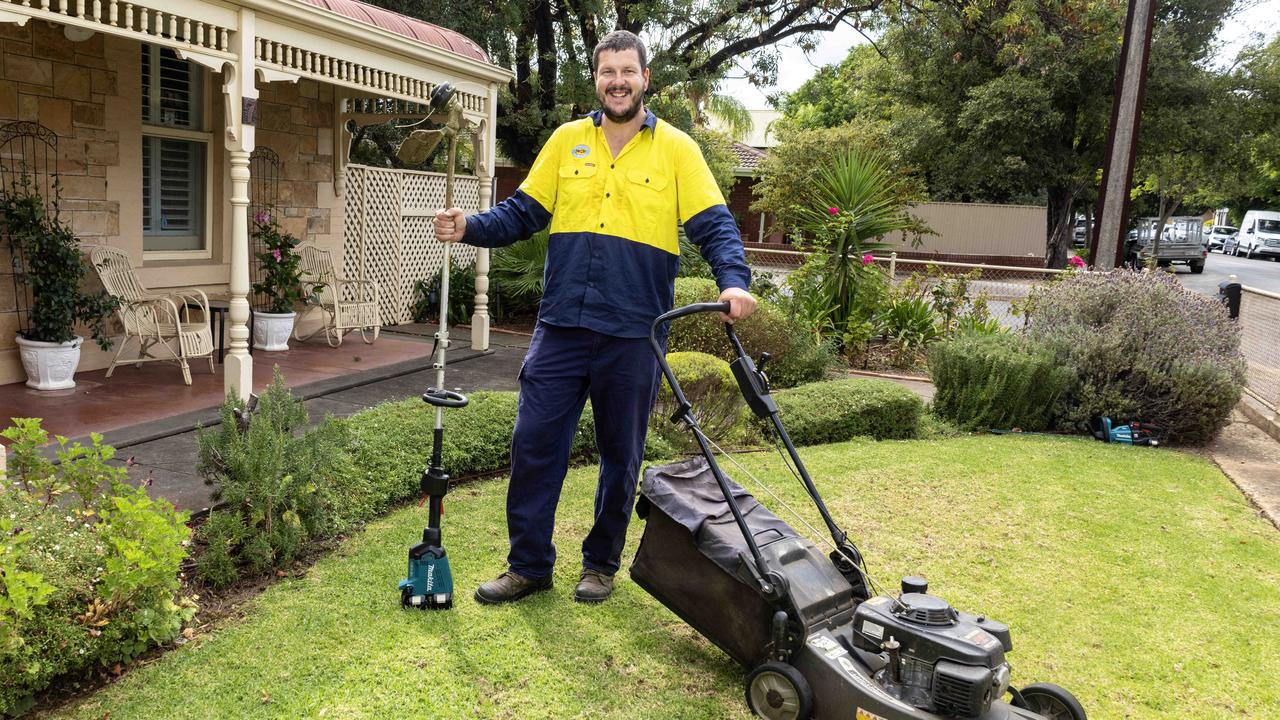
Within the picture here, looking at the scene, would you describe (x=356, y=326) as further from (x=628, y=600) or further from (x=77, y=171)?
(x=628, y=600)

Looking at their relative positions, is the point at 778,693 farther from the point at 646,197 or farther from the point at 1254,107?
the point at 1254,107

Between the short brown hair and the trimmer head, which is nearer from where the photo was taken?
the short brown hair

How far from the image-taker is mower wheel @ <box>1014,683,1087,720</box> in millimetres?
3098

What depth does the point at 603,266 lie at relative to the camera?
3.87 m

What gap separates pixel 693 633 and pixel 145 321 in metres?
5.52

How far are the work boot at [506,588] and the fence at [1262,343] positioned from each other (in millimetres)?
7592

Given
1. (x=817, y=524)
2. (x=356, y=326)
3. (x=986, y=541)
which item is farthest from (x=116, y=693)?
(x=356, y=326)

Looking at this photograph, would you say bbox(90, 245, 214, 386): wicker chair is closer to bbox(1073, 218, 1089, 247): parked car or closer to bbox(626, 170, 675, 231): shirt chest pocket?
bbox(626, 170, 675, 231): shirt chest pocket

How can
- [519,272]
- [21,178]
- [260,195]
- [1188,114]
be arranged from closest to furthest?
[21,178] < [260,195] < [519,272] < [1188,114]

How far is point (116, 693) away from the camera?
10.6ft

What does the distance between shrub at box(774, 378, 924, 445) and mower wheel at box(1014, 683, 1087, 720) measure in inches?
168

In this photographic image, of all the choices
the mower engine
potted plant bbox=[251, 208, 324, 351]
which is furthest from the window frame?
the mower engine

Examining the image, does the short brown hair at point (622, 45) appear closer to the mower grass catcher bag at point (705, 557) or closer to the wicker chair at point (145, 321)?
the mower grass catcher bag at point (705, 557)

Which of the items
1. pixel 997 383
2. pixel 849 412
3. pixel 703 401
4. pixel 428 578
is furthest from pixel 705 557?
pixel 997 383
